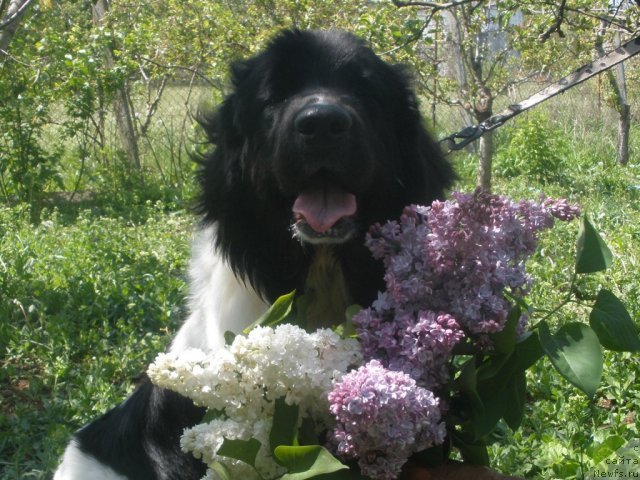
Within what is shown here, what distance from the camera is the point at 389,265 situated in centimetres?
200

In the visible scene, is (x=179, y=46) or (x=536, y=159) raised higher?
(x=179, y=46)

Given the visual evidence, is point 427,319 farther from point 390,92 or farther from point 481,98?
point 481,98

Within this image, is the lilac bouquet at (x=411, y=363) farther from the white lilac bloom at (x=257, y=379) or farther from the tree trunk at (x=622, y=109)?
the tree trunk at (x=622, y=109)

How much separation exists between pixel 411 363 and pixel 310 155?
2.82 feet

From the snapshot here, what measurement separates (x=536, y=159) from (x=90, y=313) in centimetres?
594

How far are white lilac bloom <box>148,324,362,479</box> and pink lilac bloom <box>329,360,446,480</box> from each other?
8 centimetres

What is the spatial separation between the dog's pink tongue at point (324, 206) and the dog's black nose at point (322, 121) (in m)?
0.21

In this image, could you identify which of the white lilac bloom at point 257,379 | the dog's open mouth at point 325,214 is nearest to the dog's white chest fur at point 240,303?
the dog's open mouth at point 325,214

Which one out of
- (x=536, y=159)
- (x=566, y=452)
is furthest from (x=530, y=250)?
(x=536, y=159)

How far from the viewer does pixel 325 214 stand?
2.58 meters

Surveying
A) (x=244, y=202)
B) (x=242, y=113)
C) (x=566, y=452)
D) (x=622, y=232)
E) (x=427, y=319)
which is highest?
(x=242, y=113)

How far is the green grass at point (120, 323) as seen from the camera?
11.0 ft

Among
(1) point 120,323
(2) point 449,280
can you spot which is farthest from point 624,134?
(2) point 449,280

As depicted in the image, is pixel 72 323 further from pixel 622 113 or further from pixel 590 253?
pixel 622 113
